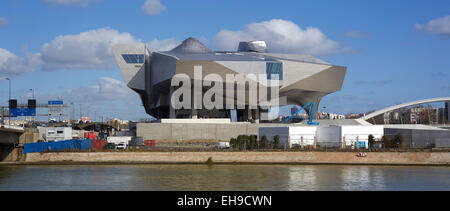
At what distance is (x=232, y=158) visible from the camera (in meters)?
52.4

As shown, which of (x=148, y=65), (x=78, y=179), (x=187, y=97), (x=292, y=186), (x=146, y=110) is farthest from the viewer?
(x=146, y=110)

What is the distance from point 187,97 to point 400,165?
47.9m

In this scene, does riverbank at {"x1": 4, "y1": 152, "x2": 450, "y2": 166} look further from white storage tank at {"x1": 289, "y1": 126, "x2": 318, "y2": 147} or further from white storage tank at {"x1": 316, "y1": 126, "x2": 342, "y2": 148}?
white storage tank at {"x1": 289, "y1": 126, "x2": 318, "y2": 147}

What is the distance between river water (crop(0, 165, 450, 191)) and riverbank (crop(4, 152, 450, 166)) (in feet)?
6.51

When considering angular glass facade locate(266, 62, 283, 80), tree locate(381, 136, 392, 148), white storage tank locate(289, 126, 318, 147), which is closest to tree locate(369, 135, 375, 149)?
tree locate(381, 136, 392, 148)

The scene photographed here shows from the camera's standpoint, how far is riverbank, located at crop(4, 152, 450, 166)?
5106cm

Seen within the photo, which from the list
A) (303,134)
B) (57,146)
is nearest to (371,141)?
(303,134)

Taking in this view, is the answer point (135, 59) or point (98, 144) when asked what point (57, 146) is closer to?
point (98, 144)

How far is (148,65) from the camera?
98.7 metres

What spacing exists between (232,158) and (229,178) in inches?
565

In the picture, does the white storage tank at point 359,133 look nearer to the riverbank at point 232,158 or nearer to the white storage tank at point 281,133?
the white storage tank at point 281,133

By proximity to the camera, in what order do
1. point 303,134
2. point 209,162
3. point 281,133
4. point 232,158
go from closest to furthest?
1. point 209,162
2. point 232,158
3. point 303,134
4. point 281,133

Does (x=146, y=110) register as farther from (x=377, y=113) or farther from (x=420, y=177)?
(x=420, y=177)

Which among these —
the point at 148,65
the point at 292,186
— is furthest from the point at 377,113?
the point at 292,186
